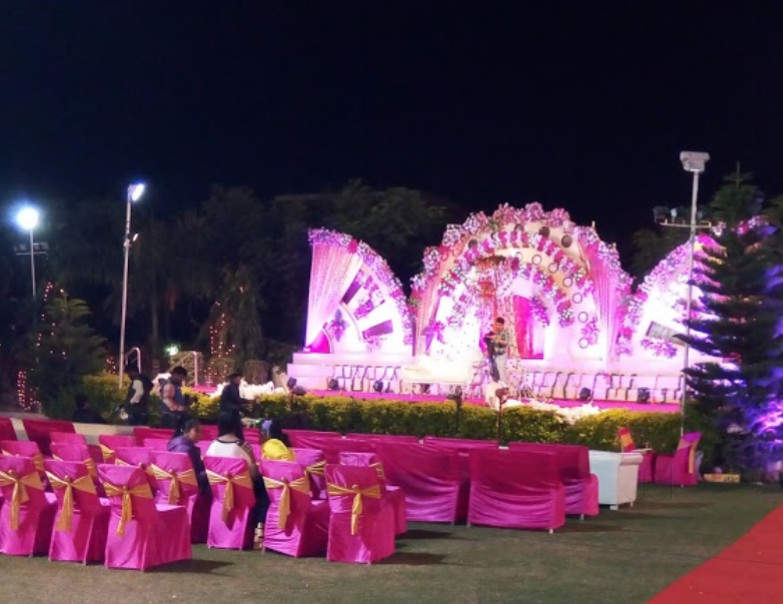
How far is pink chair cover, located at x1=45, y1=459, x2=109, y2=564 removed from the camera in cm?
846

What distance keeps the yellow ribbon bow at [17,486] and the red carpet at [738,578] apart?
179 inches

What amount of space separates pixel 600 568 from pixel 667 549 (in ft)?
4.15

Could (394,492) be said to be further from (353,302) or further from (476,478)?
(353,302)

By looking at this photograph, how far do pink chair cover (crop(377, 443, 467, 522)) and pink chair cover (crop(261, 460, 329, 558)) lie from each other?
6.73 ft

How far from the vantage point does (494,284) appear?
75.8 feet

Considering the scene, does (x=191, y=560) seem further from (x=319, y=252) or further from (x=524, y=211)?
(x=319, y=252)

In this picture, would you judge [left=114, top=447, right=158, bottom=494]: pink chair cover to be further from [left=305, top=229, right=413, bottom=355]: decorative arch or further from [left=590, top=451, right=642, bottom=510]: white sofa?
[left=305, top=229, right=413, bottom=355]: decorative arch

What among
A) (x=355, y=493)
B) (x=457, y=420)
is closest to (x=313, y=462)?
(x=355, y=493)

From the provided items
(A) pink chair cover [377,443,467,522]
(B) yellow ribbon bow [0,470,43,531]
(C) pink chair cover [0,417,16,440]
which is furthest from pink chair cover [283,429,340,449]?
(B) yellow ribbon bow [0,470,43,531]

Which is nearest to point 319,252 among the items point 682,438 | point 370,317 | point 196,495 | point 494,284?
point 370,317

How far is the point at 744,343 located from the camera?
16.8m

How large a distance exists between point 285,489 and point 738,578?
132 inches

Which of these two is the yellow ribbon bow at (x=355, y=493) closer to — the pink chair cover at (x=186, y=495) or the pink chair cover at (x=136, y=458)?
the pink chair cover at (x=186, y=495)

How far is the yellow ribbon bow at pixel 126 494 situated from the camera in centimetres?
814
